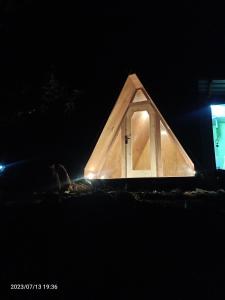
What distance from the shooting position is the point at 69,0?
7770 millimetres

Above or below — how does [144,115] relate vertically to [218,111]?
below

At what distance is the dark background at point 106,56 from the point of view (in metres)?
7.09

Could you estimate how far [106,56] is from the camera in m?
8.83

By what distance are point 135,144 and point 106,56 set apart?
2899 millimetres

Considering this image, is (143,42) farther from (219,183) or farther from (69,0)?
(219,183)

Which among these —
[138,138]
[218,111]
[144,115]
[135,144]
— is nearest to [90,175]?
[135,144]

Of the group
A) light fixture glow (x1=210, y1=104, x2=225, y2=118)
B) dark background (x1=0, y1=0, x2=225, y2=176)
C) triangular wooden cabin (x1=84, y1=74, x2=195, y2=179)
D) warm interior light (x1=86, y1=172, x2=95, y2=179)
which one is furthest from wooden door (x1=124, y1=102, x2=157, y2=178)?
light fixture glow (x1=210, y1=104, x2=225, y2=118)

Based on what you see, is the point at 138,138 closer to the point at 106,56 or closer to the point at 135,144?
the point at 135,144

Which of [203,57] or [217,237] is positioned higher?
[203,57]

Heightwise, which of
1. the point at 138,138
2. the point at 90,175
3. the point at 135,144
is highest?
the point at 138,138

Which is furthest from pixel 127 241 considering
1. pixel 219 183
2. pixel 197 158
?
pixel 197 158

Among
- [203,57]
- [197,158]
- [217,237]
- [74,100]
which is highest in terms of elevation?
[203,57]

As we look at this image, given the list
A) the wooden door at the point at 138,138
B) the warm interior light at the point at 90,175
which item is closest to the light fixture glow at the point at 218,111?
the wooden door at the point at 138,138

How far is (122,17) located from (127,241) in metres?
6.89
